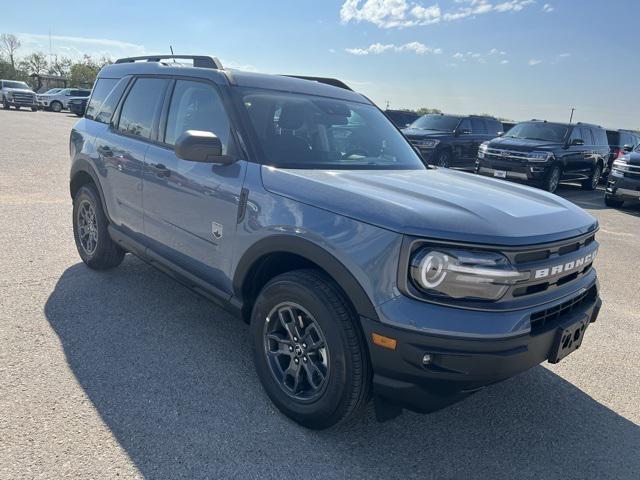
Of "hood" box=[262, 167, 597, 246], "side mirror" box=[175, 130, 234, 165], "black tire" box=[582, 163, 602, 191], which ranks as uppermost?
"side mirror" box=[175, 130, 234, 165]

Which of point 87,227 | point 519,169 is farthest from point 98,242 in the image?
point 519,169

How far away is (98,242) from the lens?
181 inches

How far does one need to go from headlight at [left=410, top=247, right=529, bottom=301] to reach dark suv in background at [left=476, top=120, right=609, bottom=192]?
10.7 meters

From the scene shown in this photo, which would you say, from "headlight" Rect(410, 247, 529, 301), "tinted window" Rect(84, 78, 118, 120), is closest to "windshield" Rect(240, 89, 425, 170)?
"headlight" Rect(410, 247, 529, 301)

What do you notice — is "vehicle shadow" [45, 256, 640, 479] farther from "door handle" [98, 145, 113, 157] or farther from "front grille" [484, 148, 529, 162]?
"front grille" [484, 148, 529, 162]

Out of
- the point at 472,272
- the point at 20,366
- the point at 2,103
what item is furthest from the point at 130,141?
the point at 2,103

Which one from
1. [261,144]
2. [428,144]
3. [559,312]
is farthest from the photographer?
[428,144]

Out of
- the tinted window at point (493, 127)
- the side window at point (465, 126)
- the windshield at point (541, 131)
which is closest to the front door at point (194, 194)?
the windshield at point (541, 131)

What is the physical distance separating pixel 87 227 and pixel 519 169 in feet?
33.3

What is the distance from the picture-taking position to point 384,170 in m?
3.35

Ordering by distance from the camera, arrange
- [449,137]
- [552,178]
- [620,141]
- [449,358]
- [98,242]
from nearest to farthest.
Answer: [449,358] < [98,242] < [552,178] < [449,137] < [620,141]

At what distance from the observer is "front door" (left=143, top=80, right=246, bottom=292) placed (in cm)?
304

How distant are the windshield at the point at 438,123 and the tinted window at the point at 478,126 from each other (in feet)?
2.14

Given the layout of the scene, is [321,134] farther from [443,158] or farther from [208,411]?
[443,158]
